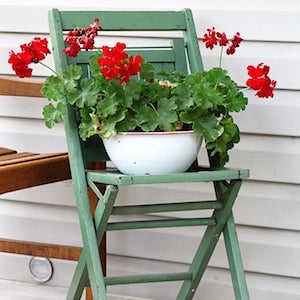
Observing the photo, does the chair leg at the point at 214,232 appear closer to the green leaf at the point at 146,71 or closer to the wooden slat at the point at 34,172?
the green leaf at the point at 146,71

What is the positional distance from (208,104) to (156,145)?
0.17 meters

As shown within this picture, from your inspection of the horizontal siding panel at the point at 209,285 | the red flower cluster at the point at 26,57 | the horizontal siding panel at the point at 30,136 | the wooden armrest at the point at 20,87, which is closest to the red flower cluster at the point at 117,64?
the red flower cluster at the point at 26,57

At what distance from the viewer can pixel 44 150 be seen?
2.84m

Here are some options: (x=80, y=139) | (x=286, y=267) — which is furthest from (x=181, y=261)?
(x=80, y=139)

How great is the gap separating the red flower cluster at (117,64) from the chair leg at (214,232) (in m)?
0.44

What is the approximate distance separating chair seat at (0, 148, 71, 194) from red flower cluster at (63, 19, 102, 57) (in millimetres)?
372

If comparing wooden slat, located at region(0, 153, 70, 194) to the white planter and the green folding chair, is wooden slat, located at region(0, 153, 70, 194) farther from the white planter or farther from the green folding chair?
the white planter

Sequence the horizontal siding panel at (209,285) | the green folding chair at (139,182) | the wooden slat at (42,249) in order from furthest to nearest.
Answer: the horizontal siding panel at (209,285), the wooden slat at (42,249), the green folding chair at (139,182)

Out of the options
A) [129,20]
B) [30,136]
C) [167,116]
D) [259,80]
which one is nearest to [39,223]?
[30,136]

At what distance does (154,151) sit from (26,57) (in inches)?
16.8

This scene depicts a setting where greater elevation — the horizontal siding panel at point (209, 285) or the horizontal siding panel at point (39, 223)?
the horizontal siding panel at point (39, 223)

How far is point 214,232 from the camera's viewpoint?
2252 millimetres

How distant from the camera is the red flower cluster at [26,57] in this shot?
2.07 m

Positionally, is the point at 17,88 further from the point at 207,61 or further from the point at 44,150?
the point at 207,61
